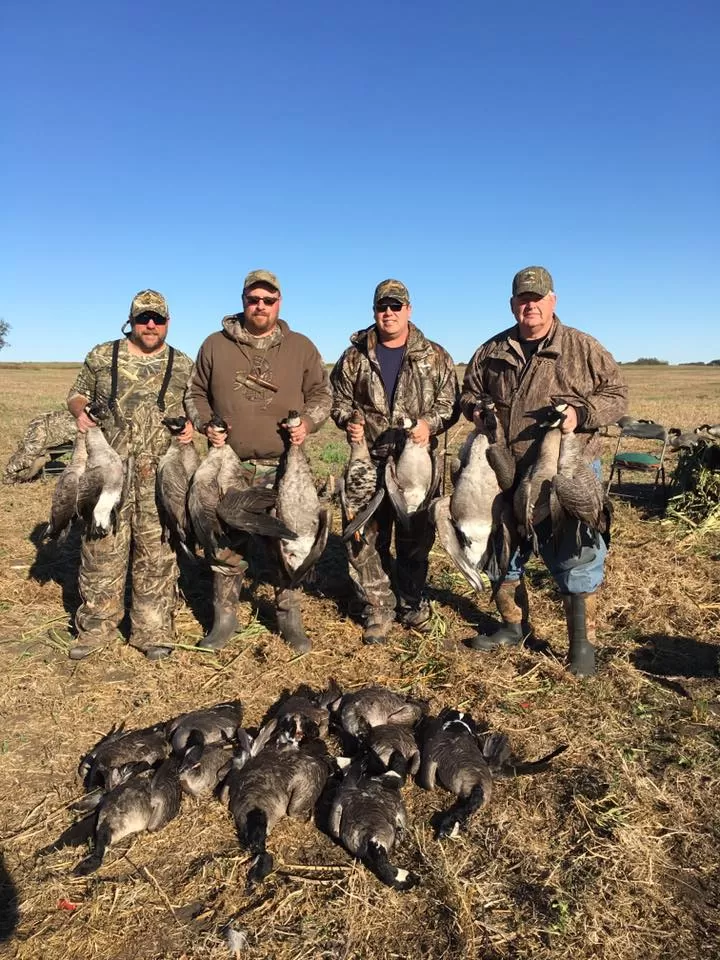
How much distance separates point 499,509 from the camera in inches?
215

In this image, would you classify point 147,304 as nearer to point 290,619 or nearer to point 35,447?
point 290,619

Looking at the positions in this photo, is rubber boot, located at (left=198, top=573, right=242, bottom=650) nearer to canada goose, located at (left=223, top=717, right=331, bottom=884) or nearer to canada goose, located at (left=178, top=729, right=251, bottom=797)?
canada goose, located at (left=178, top=729, right=251, bottom=797)

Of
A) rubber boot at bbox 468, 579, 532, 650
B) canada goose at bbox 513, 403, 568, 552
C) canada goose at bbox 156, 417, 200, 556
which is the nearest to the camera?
canada goose at bbox 513, 403, 568, 552

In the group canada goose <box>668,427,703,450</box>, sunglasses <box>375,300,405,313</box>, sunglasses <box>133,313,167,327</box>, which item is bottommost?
canada goose <box>668,427,703,450</box>

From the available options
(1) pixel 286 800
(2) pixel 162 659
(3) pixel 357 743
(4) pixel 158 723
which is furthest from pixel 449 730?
(2) pixel 162 659

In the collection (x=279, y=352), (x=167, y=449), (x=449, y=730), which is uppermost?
(x=279, y=352)

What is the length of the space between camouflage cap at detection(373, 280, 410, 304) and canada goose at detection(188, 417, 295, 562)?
1.79 metres

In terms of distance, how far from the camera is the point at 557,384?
5.22 m

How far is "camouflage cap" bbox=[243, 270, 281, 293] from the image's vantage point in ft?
17.9

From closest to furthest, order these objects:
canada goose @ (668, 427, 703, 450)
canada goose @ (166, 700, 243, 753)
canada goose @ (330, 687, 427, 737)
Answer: canada goose @ (166, 700, 243, 753), canada goose @ (330, 687, 427, 737), canada goose @ (668, 427, 703, 450)

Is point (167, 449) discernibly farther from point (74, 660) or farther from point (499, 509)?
point (499, 509)

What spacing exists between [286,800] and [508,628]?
118 inches

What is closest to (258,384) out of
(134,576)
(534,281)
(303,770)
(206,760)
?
(134,576)

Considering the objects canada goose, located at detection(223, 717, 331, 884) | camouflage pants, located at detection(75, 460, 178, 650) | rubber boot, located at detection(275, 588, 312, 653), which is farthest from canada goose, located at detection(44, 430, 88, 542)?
canada goose, located at detection(223, 717, 331, 884)
